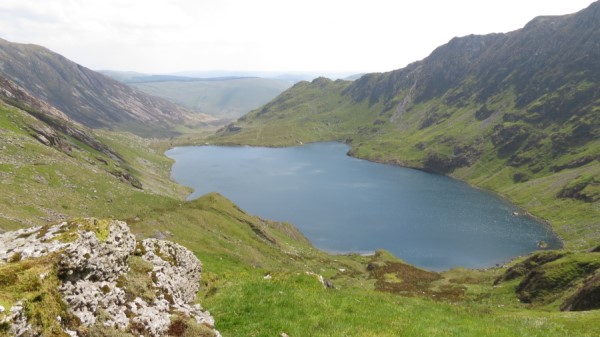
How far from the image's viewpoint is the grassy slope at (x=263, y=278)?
19.4 m

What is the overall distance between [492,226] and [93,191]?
146 metres

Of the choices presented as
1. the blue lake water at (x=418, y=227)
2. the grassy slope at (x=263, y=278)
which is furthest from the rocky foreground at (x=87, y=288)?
the blue lake water at (x=418, y=227)

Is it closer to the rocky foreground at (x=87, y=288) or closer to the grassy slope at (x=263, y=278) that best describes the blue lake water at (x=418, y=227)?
the grassy slope at (x=263, y=278)

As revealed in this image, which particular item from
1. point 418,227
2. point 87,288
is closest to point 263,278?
point 87,288

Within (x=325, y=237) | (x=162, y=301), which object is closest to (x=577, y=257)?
(x=162, y=301)

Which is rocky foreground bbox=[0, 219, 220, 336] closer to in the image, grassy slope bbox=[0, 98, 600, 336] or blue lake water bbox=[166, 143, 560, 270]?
grassy slope bbox=[0, 98, 600, 336]

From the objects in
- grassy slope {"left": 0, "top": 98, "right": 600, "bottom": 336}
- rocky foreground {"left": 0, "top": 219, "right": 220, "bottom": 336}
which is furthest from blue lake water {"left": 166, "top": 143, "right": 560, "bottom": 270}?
rocky foreground {"left": 0, "top": 219, "right": 220, "bottom": 336}

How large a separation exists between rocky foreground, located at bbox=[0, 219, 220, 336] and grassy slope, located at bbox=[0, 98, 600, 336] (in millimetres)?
258

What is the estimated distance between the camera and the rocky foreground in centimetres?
1250

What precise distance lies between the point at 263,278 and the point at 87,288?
1569 centimetres

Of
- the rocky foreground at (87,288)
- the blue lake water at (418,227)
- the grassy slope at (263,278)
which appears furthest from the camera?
the blue lake water at (418,227)

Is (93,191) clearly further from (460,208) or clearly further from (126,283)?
(460,208)

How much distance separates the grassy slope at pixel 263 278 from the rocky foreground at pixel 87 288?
258mm

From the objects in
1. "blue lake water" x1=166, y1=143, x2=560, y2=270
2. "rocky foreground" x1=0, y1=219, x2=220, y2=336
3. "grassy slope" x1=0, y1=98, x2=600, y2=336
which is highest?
"rocky foreground" x1=0, y1=219, x2=220, y2=336
